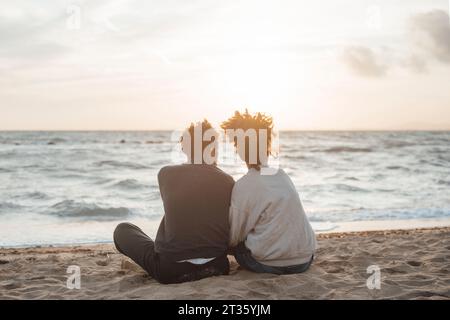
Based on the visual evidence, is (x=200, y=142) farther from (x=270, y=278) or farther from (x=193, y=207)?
(x=270, y=278)

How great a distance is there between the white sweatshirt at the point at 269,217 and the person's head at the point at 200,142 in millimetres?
344

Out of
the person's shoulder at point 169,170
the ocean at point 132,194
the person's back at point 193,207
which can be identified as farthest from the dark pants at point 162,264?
the ocean at point 132,194

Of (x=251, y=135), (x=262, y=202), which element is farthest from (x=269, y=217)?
(x=251, y=135)

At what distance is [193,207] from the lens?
13.0ft

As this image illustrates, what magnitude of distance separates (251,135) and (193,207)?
77 centimetres

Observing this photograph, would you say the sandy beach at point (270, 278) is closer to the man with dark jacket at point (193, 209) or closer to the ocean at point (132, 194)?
the man with dark jacket at point (193, 209)

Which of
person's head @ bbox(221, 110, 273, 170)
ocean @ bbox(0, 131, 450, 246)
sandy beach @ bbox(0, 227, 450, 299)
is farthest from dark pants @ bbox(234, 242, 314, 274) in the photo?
ocean @ bbox(0, 131, 450, 246)

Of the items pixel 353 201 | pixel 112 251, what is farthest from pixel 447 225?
pixel 112 251

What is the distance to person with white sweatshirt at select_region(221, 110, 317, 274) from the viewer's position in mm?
3947

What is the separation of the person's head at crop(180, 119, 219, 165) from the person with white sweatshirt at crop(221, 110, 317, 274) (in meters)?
0.15

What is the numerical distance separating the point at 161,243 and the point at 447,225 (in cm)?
704

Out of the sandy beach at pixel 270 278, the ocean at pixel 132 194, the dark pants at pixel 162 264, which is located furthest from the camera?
the ocean at pixel 132 194

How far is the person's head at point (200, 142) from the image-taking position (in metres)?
3.95

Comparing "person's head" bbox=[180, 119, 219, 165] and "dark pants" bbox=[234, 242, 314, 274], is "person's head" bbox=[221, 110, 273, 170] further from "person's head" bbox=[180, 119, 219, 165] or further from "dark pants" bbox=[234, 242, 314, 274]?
"dark pants" bbox=[234, 242, 314, 274]
